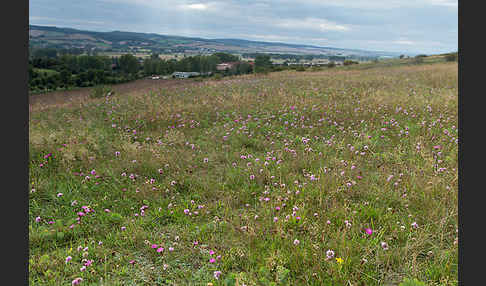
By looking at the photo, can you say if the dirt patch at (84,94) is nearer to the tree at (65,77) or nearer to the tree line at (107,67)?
the tree at (65,77)

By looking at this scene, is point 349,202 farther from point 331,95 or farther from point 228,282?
point 331,95

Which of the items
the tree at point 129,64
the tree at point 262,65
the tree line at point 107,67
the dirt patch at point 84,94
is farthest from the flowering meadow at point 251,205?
the tree at point 129,64

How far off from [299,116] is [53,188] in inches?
245

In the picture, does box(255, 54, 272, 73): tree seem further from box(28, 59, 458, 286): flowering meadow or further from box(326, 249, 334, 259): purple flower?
box(326, 249, 334, 259): purple flower

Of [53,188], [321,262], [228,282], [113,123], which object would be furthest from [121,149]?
[321,262]

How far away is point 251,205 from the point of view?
3871mm


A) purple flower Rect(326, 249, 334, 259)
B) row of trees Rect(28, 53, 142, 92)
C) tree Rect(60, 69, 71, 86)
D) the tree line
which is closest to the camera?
purple flower Rect(326, 249, 334, 259)

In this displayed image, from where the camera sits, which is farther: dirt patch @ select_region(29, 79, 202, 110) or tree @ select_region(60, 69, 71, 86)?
tree @ select_region(60, 69, 71, 86)

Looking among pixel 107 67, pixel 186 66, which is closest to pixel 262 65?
pixel 186 66

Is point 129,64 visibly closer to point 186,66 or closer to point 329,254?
point 186,66

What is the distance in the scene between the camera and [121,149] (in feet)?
20.0

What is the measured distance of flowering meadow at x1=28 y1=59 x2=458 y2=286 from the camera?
2633 mm

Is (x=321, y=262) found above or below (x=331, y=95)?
below

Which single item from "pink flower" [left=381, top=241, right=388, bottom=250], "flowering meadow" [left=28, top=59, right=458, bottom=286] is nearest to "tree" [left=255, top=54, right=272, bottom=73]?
"flowering meadow" [left=28, top=59, right=458, bottom=286]
